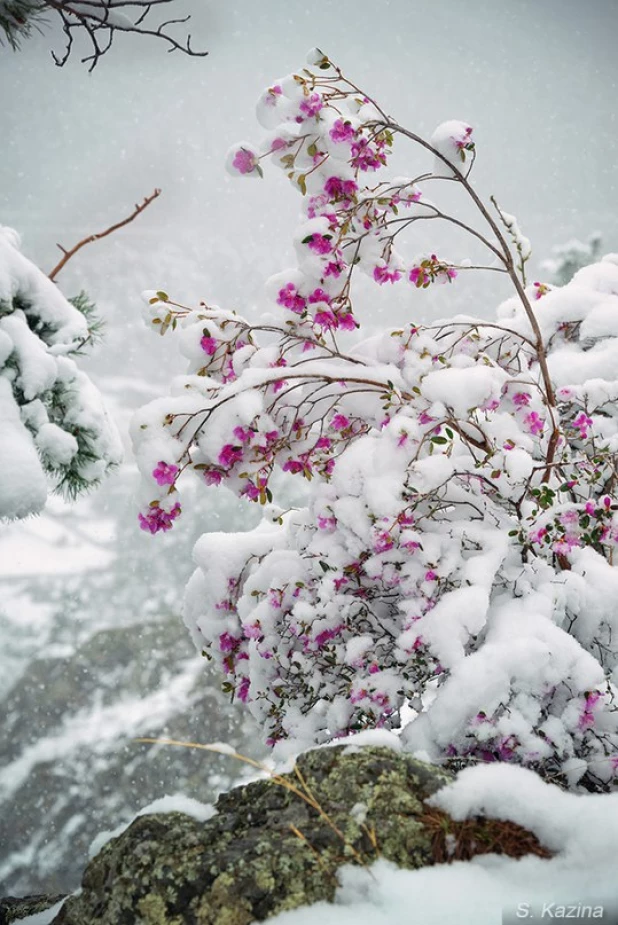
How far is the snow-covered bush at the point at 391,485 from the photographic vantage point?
6.33ft

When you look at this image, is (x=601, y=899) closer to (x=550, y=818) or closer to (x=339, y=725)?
(x=550, y=818)

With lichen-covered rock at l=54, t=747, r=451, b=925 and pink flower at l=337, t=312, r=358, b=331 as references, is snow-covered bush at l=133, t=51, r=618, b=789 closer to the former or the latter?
pink flower at l=337, t=312, r=358, b=331

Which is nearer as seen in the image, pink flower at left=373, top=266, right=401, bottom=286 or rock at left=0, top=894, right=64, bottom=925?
rock at left=0, top=894, right=64, bottom=925

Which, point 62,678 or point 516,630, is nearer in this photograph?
point 516,630

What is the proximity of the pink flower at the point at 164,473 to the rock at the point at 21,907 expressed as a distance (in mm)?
1310

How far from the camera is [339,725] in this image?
2205 mm

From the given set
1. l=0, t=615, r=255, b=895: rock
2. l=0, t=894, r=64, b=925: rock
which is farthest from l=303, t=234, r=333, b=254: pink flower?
l=0, t=615, r=255, b=895: rock

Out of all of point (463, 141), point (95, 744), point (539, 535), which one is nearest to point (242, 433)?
point (539, 535)

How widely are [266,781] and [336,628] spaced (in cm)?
85

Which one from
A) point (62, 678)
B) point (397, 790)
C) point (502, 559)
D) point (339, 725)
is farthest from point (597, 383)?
point (62, 678)

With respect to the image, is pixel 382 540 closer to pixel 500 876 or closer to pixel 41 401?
pixel 500 876

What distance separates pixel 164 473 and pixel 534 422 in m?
1.41

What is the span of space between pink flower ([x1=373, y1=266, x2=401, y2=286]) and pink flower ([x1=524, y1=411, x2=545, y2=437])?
77 cm

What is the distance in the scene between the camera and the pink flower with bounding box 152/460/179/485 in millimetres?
2100
